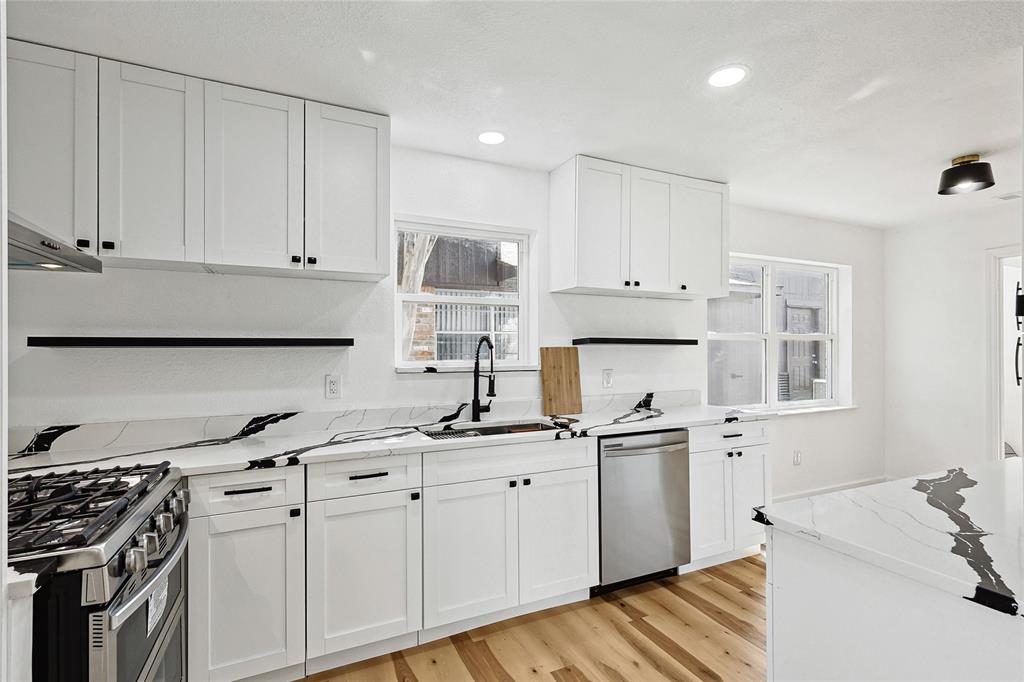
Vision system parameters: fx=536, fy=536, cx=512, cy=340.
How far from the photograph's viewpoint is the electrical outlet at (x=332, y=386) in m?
2.69

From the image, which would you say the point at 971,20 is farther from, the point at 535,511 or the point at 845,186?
the point at 535,511

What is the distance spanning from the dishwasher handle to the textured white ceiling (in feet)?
5.33

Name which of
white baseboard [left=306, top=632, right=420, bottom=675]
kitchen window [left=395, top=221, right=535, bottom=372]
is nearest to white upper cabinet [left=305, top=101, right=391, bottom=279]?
kitchen window [left=395, top=221, right=535, bottom=372]

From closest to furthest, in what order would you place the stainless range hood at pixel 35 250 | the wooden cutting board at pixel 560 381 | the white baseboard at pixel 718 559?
the stainless range hood at pixel 35 250
the white baseboard at pixel 718 559
the wooden cutting board at pixel 560 381

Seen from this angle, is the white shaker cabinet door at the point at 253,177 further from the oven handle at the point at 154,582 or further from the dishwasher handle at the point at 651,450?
the dishwasher handle at the point at 651,450

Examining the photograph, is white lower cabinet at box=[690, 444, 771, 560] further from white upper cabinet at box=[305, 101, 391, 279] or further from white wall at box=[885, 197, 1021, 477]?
white wall at box=[885, 197, 1021, 477]

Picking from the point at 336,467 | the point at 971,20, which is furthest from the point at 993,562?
the point at 336,467

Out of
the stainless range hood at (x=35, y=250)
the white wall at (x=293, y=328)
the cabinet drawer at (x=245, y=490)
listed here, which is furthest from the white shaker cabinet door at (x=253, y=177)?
the cabinet drawer at (x=245, y=490)

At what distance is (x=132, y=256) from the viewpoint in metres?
2.07

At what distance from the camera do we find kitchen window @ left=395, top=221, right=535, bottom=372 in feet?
9.85

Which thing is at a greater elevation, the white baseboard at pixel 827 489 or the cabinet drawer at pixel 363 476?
the cabinet drawer at pixel 363 476

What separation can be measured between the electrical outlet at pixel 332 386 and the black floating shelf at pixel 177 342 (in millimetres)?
213

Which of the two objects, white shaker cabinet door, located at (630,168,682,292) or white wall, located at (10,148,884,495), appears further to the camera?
white shaker cabinet door, located at (630,168,682,292)

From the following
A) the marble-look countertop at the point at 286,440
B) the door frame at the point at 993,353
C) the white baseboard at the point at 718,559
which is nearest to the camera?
the marble-look countertop at the point at 286,440
